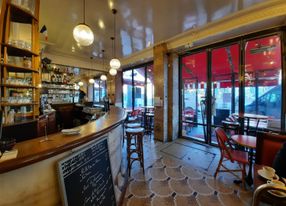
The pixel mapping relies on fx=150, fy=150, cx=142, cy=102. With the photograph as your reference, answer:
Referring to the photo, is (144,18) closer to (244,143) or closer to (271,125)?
(244,143)

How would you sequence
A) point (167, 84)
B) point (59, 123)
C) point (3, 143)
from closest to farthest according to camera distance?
point (3, 143), point (167, 84), point (59, 123)

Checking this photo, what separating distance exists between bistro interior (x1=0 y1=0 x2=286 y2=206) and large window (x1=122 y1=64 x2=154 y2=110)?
83 centimetres

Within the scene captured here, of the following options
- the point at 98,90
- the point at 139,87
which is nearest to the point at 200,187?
the point at 139,87

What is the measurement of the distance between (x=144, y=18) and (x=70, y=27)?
77.5 inches

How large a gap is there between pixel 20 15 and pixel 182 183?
13.5 feet

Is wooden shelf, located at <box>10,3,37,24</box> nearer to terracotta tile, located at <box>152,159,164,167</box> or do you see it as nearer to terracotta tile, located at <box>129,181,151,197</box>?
terracotta tile, located at <box>129,181,151,197</box>

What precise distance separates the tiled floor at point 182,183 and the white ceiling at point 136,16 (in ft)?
10.7

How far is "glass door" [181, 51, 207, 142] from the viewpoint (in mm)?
4812

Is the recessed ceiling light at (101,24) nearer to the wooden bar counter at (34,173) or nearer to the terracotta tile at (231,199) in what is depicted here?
the wooden bar counter at (34,173)

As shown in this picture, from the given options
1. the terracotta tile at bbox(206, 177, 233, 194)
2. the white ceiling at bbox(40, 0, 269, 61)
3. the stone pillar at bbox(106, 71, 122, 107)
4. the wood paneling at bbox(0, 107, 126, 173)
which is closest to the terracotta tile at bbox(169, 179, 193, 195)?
the terracotta tile at bbox(206, 177, 233, 194)

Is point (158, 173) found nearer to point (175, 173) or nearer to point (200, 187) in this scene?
point (175, 173)

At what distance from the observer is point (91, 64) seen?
738 centimetres

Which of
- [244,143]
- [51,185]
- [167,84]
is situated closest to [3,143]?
[51,185]

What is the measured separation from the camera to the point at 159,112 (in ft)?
16.8
